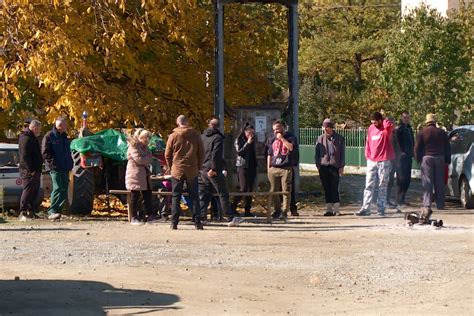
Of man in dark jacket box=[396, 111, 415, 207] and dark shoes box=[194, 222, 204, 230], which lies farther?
man in dark jacket box=[396, 111, 415, 207]

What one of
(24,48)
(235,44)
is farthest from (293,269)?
(235,44)

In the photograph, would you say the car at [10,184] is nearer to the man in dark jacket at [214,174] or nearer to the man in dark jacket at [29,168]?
the man in dark jacket at [29,168]

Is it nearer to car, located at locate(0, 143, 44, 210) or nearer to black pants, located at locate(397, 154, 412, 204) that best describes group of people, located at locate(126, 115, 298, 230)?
car, located at locate(0, 143, 44, 210)

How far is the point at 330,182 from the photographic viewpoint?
2317cm

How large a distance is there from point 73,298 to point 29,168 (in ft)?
30.3

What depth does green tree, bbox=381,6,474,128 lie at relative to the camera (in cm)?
4356

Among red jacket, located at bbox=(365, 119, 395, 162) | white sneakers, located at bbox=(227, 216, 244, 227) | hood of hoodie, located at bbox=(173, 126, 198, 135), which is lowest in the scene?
white sneakers, located at bbox=(227, 216, 244, 227)

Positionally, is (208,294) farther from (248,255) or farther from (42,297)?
(248,255)

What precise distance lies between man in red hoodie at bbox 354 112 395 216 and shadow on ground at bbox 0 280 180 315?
10.5 meters

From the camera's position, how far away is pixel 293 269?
14.6m

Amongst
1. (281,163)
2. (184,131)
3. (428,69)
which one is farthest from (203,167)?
(428,69)

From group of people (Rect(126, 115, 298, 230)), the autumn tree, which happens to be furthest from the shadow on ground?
the autumn tree

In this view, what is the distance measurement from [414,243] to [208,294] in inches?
218

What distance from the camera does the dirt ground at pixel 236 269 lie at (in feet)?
39.3
